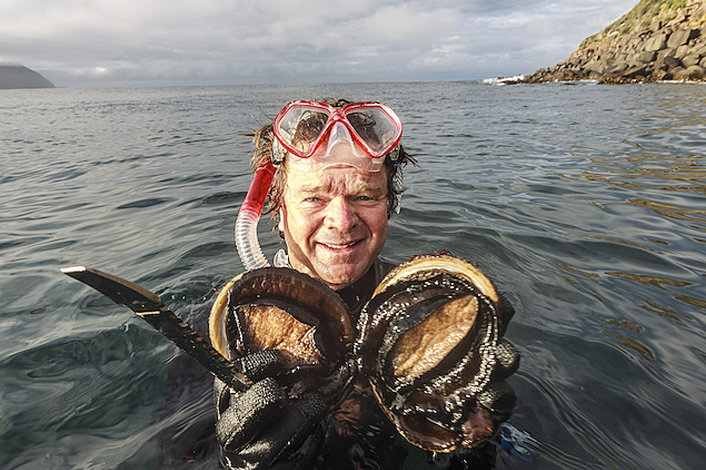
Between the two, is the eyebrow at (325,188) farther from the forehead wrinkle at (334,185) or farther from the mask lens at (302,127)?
the mask lens at (302,127)

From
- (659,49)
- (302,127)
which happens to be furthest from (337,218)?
(659,49)

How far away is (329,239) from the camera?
2.38 m

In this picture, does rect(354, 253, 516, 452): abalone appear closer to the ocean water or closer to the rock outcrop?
the ocean water

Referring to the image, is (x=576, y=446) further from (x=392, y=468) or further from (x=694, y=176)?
(x=694, y=176)

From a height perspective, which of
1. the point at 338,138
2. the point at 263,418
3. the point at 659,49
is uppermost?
the point at 659,49

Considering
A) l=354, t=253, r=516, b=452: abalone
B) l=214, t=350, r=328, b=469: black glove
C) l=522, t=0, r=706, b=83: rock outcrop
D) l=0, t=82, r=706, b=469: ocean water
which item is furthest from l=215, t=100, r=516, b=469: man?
l=522, t=0, r=706, b=83: rock outcrop

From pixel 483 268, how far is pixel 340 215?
3145 millimetres

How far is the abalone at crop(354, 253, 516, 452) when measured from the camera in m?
1.49

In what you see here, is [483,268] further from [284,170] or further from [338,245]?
[284,170]

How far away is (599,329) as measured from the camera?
11.0 feet

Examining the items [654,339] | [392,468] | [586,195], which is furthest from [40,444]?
[586,195]

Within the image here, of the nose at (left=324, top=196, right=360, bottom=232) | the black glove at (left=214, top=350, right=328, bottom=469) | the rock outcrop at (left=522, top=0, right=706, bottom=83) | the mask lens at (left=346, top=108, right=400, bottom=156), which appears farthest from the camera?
the rock outcrop at (left=522, top=0, right=706, bottom=83)

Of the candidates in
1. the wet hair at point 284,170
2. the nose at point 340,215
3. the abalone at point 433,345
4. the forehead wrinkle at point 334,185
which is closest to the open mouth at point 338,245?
the nose at point 340,215

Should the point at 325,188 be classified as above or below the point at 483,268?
above
